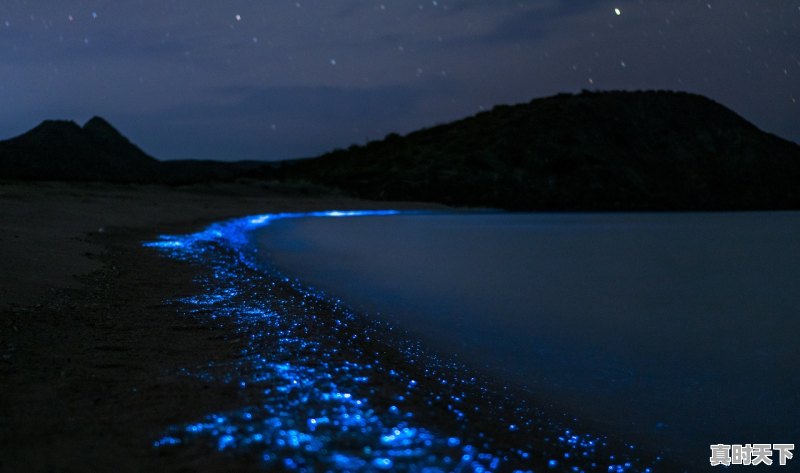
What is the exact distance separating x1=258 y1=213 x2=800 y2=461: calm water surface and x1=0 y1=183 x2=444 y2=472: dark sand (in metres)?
2.37

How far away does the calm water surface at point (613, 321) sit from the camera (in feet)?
14.4

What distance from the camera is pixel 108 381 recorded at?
12.9 ft

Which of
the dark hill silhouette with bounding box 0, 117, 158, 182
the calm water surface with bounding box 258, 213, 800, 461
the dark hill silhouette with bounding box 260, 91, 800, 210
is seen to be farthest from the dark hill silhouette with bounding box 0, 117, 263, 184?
the calm water surface with bounding box 258, 213, 800, 461

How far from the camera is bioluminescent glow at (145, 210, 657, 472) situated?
3.04 meters

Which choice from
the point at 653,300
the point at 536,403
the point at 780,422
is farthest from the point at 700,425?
the point at 653,300

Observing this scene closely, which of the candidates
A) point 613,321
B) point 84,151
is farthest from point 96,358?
point 84,151

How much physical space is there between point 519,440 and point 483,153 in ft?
232

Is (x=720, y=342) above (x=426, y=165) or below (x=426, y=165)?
below

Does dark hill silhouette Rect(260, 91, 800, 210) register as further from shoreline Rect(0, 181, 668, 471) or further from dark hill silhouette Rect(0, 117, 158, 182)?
dark hill silhouette Rect(0, 117, 158, 182)

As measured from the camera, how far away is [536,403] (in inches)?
171

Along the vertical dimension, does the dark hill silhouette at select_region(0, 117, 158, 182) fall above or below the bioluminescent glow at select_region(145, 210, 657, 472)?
above

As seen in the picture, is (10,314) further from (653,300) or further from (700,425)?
(653,300)

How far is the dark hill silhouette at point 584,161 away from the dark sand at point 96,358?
4353cm

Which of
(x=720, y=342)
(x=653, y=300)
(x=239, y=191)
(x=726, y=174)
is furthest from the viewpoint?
(x=726, y=174)
